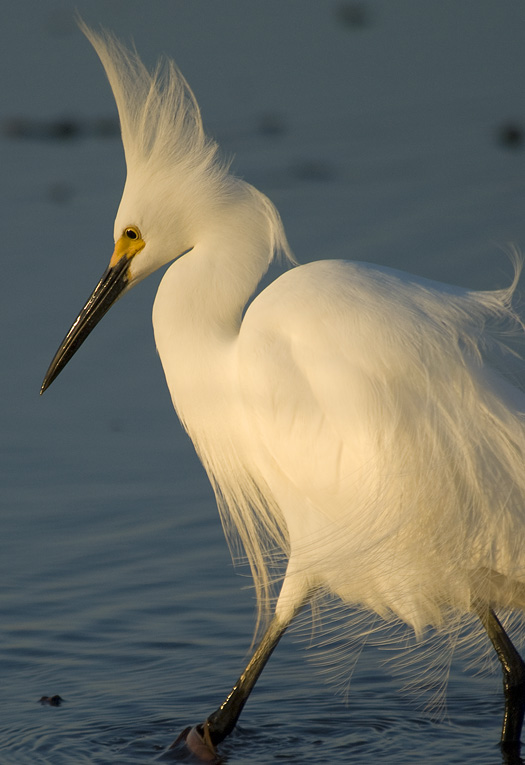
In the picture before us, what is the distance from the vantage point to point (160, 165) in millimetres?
4023

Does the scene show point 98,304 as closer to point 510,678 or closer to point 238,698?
point 238,698

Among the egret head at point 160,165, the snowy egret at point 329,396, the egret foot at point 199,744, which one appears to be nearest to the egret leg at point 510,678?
the snowy egret at point 329,396

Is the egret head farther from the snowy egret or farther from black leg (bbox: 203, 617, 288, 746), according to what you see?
black leg (bbox: 203, 617, 288, 746)

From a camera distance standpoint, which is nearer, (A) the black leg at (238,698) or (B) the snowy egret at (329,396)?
(B) the snowy egret at (329,396)

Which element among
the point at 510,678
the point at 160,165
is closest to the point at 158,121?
the point at 160,165

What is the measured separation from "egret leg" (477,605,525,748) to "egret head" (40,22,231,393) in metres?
1.58

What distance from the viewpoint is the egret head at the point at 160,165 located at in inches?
158

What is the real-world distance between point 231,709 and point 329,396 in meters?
1.07

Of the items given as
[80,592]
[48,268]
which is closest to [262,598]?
[80,592]

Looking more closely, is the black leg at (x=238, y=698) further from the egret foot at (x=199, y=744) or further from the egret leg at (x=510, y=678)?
the egret leg at (x=510, y=678)

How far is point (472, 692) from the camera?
14.3ft

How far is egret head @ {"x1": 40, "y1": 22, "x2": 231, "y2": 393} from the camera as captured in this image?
158 inches

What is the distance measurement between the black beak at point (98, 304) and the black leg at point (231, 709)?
1.19 metres

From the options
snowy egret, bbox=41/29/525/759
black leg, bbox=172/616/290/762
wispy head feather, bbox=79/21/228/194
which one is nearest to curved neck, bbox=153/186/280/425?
snowy egret, bbox=41/29/525/759
